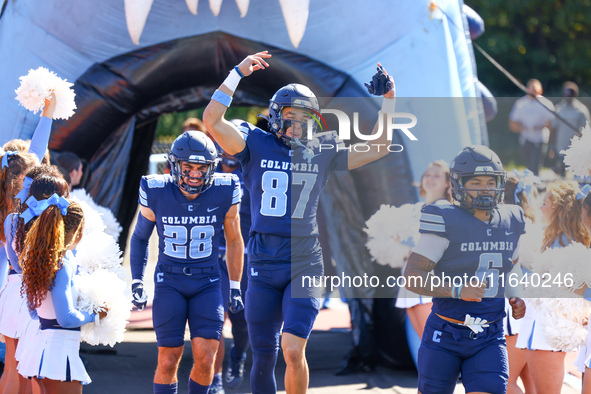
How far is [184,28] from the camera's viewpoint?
5.53 metres

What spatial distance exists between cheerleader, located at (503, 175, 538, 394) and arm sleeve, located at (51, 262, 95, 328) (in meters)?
2.33

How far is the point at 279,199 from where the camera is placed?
4070 millimetres

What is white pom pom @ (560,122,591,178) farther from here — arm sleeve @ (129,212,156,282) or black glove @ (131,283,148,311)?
black glove @ (131,283,148,311)

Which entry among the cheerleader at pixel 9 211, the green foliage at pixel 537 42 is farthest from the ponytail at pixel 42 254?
the green foliage at pixel 537 42

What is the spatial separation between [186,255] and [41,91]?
1.41 meters

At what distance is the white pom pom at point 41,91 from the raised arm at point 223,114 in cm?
117

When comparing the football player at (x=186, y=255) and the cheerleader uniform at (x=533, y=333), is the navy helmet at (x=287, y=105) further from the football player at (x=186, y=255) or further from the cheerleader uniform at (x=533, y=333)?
the cheerleader uniform at (x=533, y=333)

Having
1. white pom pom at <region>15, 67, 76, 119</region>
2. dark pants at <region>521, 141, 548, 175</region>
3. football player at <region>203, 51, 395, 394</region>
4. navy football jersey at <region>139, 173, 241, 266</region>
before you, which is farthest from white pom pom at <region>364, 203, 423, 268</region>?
dark pants at <region>521, 141, 548, 175</region>

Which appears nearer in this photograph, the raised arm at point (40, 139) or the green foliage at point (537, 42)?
the raised arm at point (40, 139)

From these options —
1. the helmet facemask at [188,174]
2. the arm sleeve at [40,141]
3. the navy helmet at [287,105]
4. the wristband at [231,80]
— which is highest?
the wristband at [231,80]

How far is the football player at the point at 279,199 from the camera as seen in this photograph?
3.99m

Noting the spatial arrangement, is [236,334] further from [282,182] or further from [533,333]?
[533,333]

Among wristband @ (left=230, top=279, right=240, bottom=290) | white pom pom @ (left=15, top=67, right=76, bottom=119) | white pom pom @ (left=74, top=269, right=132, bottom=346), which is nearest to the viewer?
white pom pom @ (left=74, top=269, right=132, bottom=346)

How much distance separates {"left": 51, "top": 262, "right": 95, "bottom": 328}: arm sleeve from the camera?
3416mm
